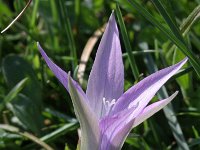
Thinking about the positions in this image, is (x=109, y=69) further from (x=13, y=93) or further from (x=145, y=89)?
(x=13, y=93)

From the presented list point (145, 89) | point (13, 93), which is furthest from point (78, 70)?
point (145, 89)

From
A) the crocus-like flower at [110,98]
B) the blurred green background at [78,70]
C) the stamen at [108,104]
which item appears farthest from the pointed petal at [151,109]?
the blurred green background at [78,70]

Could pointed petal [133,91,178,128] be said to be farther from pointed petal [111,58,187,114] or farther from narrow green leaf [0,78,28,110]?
narrow green leaf [0,78,28,110]

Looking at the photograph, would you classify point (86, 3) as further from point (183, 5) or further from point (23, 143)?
point (23, 143)

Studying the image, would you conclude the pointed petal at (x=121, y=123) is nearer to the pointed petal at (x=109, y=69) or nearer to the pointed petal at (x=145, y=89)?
the pointed petal at (x=145, y=89)

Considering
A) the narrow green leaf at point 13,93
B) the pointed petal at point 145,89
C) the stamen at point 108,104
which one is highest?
the pointed petal at point 145,89


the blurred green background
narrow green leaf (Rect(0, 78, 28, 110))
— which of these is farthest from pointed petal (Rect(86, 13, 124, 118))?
narrow green leaf (Rect(0, 78, 28, 110))

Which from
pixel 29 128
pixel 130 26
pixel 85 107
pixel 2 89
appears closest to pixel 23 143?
pixel 29 128

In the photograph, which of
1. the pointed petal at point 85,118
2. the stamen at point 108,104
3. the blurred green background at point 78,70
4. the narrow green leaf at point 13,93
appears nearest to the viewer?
the pointed petal at point 85,118
